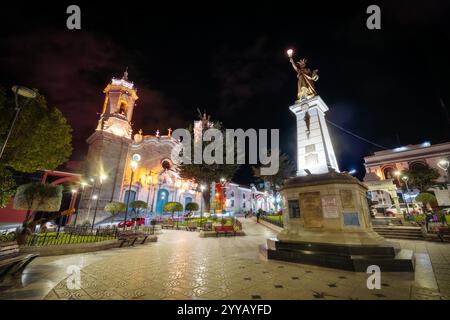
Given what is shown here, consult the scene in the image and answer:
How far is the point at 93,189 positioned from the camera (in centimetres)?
2670

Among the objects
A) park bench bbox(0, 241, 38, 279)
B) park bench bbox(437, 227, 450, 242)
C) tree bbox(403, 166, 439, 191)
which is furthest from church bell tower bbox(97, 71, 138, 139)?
tree bbox(403, 166, 439, 191)

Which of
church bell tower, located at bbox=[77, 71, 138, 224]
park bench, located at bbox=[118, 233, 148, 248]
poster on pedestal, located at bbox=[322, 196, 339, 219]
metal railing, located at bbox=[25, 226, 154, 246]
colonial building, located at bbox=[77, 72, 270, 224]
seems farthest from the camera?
colonial building, located at bbox=[77, 72, 270, 224]

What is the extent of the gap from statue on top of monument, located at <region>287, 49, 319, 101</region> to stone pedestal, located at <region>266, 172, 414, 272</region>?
5242mm

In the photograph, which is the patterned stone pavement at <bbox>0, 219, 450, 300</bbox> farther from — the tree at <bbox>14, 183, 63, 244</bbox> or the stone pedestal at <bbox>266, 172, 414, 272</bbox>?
the tree at <bbox>14, 183, 63, 244</bbox>

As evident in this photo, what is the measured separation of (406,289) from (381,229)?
1319cm

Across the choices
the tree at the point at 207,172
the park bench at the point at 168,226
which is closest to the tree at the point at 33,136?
the tree at the point at 207,172

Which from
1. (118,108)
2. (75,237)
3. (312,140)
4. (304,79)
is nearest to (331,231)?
(312,140)

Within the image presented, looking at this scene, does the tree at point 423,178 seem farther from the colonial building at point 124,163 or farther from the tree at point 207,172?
the colonial building at point 124,163

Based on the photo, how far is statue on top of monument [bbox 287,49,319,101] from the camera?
10.6 metres

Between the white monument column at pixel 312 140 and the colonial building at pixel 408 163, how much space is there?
1149 inches

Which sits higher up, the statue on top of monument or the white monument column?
the statue on top of monument

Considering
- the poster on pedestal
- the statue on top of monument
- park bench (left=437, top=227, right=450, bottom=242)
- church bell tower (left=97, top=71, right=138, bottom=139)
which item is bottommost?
park bench (left=437, top=227, right=450, bottom=242)

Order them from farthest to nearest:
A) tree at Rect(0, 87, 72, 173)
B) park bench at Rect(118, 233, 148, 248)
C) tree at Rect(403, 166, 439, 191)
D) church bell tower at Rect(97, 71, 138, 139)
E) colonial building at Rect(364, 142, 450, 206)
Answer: church bell tower at Rect(97, 71, 138, 139) → colonial building at Rect(364, 142, 450, 206) → tree at Rect(403, 166, 439, 191) → park bench at Rect(118, 233, 148, 248) → tree at Rect(0, 87, 72, 173)

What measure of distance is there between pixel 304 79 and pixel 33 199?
1430cm
